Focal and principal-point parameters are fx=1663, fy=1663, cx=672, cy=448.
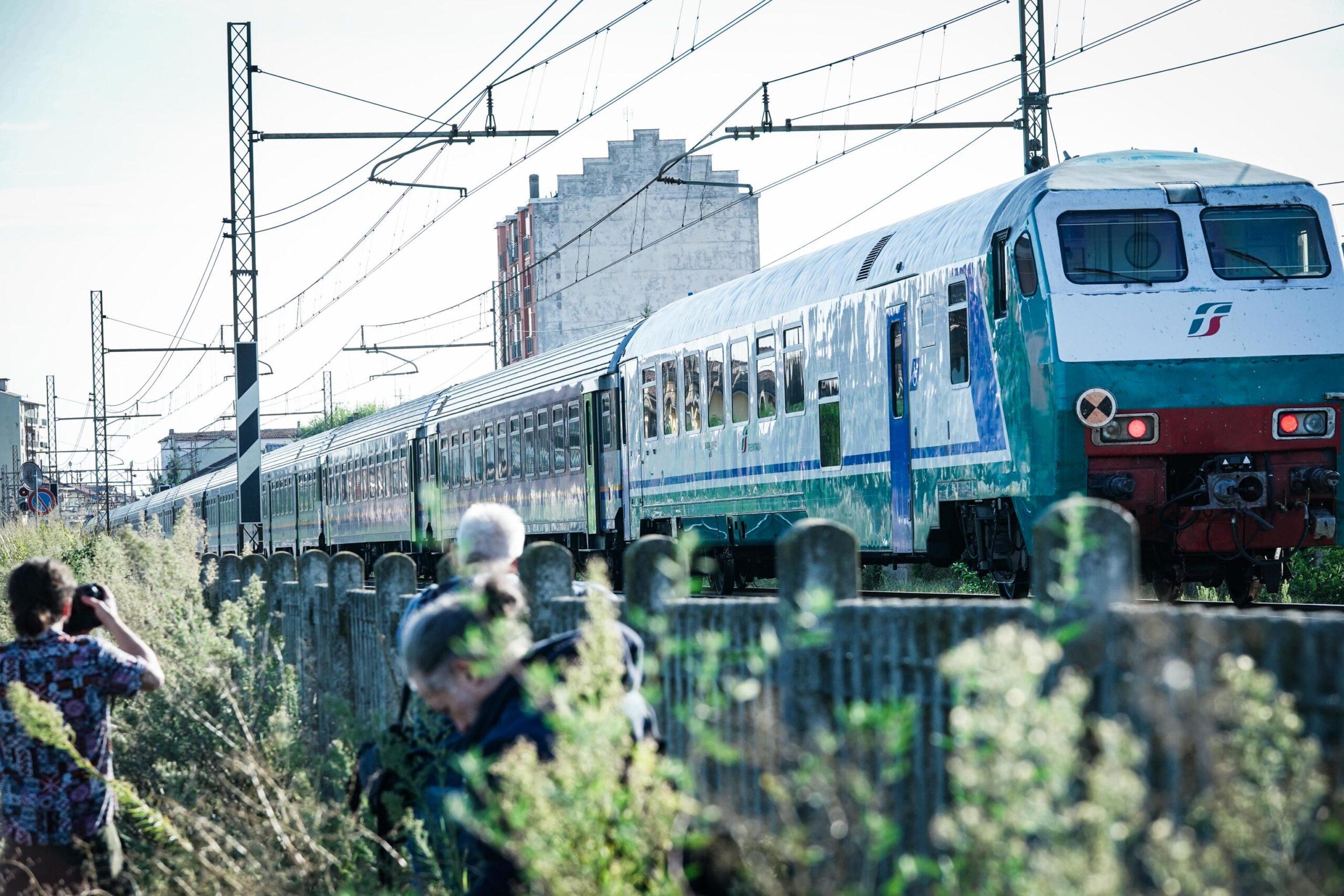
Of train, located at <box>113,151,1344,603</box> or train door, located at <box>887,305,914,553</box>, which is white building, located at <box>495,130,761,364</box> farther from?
train door, located at <box>887,305,914,553</box>

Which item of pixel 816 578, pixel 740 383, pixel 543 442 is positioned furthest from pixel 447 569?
pixel 543 442

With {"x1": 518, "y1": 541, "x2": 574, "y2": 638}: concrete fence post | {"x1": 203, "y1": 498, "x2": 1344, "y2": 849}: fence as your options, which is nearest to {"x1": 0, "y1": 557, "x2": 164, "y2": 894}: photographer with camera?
{"x1": 203, "y1": 498, "x2": 1344, "y2": 849}: fence

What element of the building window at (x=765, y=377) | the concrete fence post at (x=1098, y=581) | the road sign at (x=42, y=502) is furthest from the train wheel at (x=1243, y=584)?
the road sign at (x=42, y=502)

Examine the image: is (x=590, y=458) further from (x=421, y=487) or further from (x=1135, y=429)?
(x=1135, y=429)

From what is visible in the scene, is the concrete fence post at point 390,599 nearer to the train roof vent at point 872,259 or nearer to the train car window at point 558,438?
the train roof vent at point 872,259

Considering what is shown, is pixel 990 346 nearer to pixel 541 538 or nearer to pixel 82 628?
pixel 82 628

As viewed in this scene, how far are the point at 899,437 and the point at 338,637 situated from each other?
512cm

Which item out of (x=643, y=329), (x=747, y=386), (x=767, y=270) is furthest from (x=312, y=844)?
(x=643, y=329)

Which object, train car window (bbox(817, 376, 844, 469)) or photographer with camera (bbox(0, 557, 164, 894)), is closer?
photographer with camera (bbox(0, 557, 164, 894))

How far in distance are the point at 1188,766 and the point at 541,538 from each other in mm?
23265

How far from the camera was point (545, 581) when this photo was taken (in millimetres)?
6352

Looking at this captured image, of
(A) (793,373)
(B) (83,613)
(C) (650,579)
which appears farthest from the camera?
(A) (793,373)

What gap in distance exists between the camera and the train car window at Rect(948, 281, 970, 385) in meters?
12.4

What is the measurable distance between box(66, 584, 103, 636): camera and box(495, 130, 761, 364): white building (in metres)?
65.1
